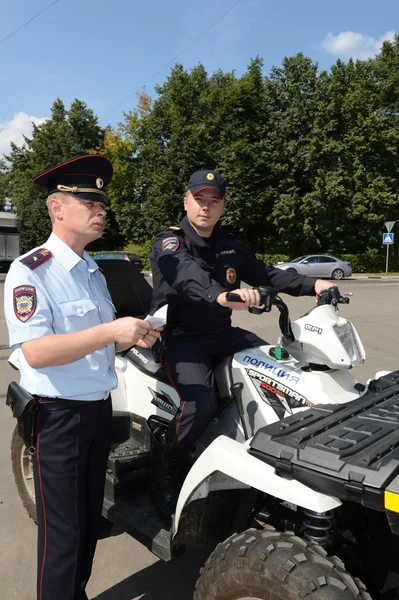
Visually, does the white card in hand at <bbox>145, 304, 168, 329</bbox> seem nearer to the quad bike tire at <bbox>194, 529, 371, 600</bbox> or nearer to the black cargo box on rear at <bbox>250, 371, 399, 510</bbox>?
the black cargo box on rear at <bbox>250, 371, 399, 510</bbox>

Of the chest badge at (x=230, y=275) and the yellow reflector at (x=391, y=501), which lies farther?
the chest badge at (x=230, y=275)

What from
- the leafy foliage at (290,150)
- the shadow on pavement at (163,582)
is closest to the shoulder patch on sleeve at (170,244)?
the shadow on pavement at (163,582)

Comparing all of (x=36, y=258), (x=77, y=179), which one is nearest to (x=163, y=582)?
(x=36, y=258)

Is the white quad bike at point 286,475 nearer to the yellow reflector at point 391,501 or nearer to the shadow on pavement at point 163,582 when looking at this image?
the yellow reflector at point 391,501

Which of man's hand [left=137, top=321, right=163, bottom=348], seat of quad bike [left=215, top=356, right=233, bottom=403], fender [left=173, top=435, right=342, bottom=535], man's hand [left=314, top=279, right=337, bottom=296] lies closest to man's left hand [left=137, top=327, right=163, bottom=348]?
man's hand [left=137, top=321, right=163, bottom=348]

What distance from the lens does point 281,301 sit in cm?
231

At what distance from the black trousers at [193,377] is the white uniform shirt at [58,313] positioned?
0.44 m

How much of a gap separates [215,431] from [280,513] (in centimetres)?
56

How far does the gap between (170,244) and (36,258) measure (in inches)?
32.4

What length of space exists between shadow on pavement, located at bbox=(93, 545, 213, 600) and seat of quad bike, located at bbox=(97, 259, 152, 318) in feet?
5.17

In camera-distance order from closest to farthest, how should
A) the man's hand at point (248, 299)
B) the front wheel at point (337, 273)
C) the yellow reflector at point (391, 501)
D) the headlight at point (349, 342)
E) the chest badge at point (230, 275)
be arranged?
the yellow reflector at point (391, 501) → the man's hand at point (248, 299) → the headlight at point (349, 342) → the chest badge at point (230, 275) → the front wheel at point (337, 273)

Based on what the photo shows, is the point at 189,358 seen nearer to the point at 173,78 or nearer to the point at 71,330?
the point at 71,330

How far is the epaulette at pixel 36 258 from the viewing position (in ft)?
6.12

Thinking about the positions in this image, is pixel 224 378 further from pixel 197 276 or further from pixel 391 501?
pixel 391 501
